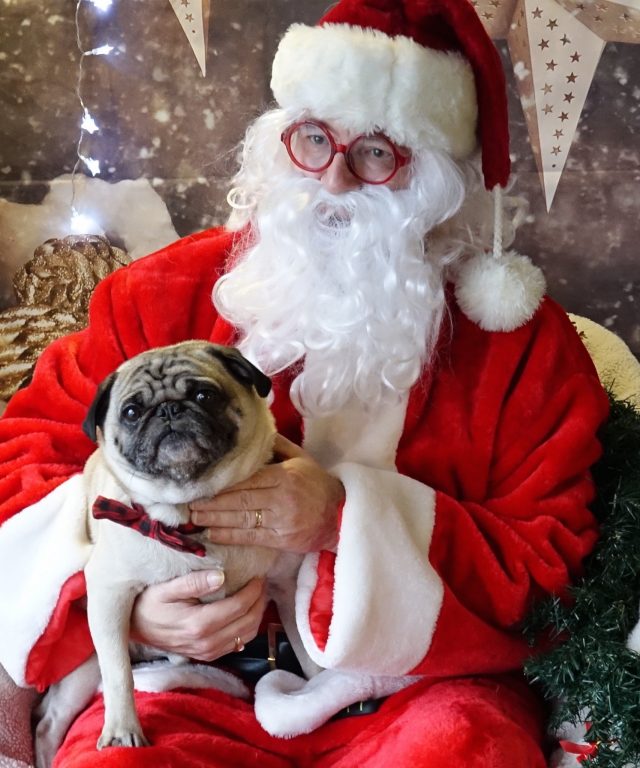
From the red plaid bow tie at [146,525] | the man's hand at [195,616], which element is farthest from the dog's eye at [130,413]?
the man's hand at [195,616]

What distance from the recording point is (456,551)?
1236mm

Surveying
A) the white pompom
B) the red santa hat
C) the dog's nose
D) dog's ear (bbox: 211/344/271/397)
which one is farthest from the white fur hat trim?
the dog's nose

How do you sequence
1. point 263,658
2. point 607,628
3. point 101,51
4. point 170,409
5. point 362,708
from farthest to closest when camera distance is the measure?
point 101,51, point 263,658, point 362,708, point 607,628, point 170,409

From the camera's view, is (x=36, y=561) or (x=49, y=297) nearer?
(x=36, y=561)

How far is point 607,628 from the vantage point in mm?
1114

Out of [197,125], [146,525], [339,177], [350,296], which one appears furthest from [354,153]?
[197,125]

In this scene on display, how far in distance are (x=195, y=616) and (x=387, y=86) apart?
853 millimetres

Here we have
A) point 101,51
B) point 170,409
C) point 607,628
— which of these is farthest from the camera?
point 101,51

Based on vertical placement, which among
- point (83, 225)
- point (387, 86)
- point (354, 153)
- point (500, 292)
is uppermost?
point (387, 86)

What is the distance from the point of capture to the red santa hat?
4.03 ft

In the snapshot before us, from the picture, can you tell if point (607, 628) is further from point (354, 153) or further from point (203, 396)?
point (354, 153)

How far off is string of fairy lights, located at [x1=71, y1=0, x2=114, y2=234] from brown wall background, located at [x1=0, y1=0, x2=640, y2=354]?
1cm

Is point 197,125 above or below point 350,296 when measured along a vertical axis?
below

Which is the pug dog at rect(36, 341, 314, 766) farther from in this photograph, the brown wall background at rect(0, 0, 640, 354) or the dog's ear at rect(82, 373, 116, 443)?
the brown wall background at rect(0, 0, 640, 354)
